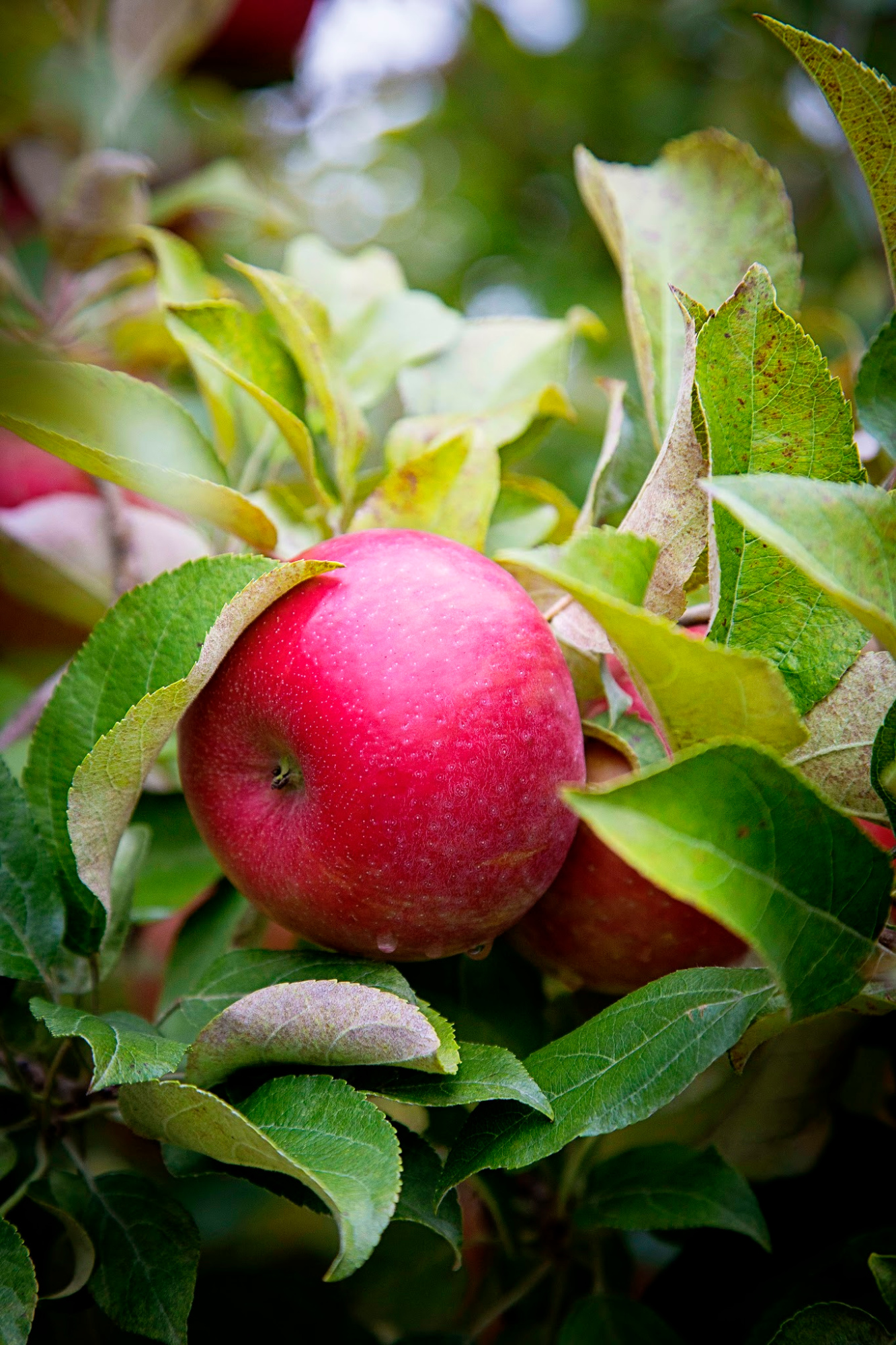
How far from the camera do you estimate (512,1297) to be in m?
0.78

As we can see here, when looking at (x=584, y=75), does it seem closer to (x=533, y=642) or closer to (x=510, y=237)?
(x=510, y=237)

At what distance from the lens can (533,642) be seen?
0.54m

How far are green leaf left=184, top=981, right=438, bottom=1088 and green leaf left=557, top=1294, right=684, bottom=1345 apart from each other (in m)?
0.33

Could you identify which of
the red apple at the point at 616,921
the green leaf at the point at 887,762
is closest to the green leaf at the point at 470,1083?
the red apple at the point at 616,921

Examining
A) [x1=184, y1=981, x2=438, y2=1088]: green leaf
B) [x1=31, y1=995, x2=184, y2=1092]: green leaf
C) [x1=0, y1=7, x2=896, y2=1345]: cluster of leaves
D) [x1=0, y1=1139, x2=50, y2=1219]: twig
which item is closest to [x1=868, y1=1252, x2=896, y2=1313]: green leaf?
[x1=0, y1=7, x2=896, y2=1345]: cluster of leaves

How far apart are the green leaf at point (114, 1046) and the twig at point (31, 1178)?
0.14 metres

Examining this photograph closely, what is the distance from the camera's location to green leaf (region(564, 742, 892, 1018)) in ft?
1.28

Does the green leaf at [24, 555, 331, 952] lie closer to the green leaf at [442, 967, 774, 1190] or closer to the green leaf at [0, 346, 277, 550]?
the green leaf at [0, 346, 277, 550]

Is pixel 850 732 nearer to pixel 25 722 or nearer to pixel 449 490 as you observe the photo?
pixel 449 490

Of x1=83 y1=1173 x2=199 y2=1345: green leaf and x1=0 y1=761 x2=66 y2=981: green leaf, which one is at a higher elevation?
x1=0 y1=761 x2=66 y2=981: green leaf

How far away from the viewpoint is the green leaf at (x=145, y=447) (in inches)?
21.4

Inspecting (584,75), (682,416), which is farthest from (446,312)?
(584,75)

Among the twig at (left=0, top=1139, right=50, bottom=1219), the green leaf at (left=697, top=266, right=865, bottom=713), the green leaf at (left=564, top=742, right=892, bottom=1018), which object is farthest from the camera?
the twig at (left=0, top=1139, right=50, bottom=1219)

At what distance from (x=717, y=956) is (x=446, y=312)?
548 millimetres
